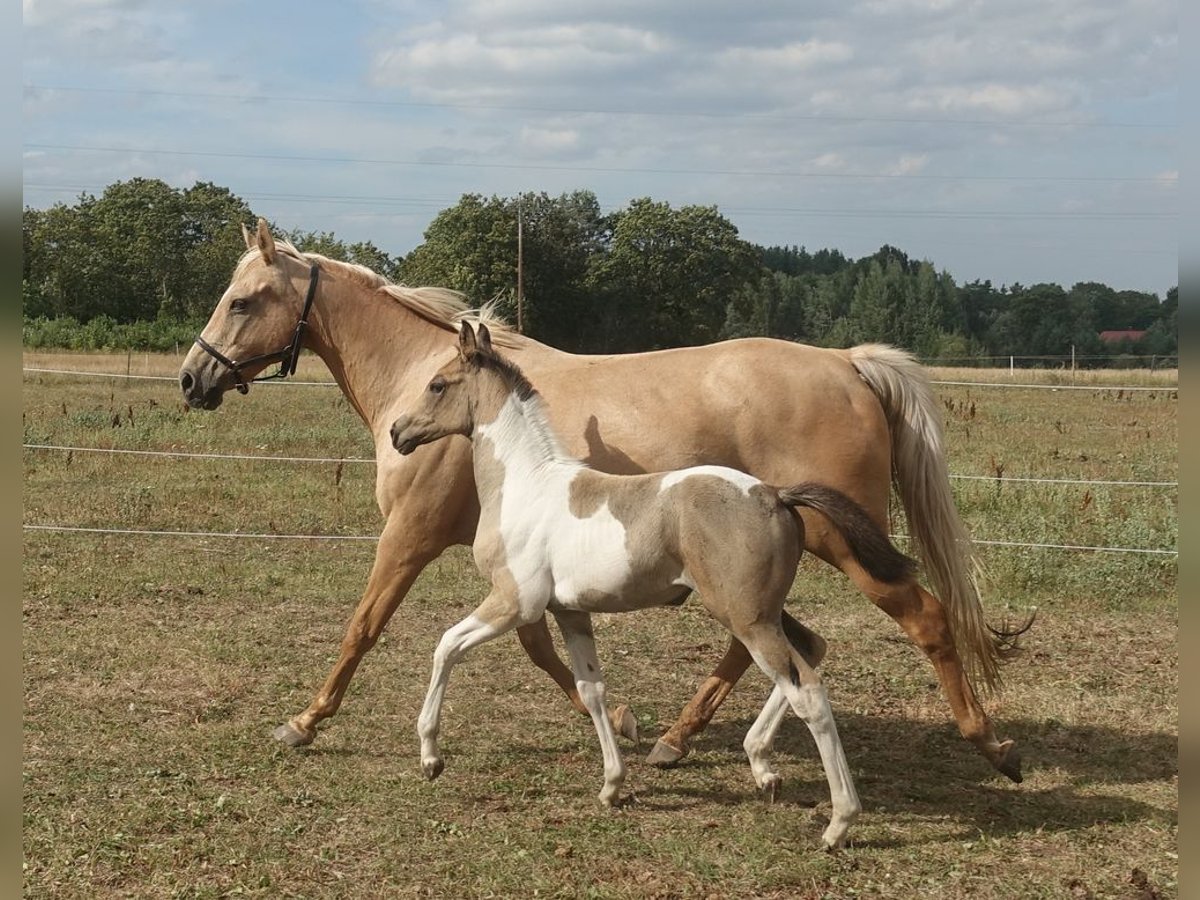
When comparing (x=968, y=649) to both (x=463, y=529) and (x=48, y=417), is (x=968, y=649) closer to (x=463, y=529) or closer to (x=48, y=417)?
(x=463, y=529)

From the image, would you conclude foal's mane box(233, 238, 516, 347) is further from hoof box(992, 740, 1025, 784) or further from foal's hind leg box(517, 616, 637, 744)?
hoof box(992, 740, 1025, 784)

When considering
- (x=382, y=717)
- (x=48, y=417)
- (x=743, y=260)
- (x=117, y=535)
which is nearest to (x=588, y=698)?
(x=382, y=717)

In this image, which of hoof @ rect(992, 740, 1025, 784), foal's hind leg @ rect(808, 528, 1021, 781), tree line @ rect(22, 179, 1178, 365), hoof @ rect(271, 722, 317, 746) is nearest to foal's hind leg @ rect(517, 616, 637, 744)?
hoof @ rect(271, 722, 317, 746)

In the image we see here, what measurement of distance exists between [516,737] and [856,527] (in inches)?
83.3

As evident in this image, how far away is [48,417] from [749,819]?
1366 centimetres

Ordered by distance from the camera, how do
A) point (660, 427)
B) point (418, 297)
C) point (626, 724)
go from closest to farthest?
point (660, 427) → point (626, 724) → point (418, 297)

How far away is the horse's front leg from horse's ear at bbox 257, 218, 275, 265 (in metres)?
1.40

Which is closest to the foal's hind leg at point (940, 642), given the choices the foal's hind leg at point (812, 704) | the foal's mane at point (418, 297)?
the foal's hind leg at point (812, 704)

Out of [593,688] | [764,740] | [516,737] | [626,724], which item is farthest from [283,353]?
[764,740]

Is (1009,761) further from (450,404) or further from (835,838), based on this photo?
(450,404)

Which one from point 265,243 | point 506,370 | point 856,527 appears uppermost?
point 265,243

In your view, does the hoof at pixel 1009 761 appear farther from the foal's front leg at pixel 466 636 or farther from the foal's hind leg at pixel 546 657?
the foal's front leg at pixel 466 636

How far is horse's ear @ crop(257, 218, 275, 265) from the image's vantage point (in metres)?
5.32

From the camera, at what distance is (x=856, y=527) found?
161 inches
